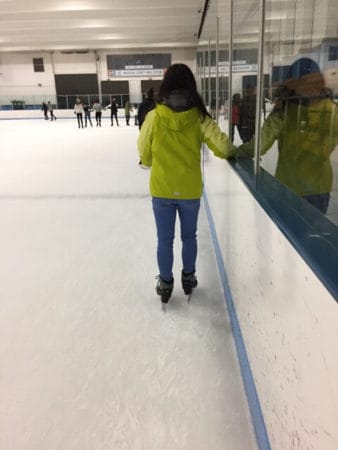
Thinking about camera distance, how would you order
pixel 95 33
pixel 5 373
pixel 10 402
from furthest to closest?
pixel 95 33 < pixel 5 373 < pixel 10 402

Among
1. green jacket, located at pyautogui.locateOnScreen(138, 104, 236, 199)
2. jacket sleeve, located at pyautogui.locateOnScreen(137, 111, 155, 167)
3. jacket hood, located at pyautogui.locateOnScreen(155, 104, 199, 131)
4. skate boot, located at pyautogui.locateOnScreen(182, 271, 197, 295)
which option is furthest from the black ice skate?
jacket hood, located at pyautogui.locateOnScreen(155, 104, 199, 131)

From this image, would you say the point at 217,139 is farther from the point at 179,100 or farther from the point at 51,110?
the point at 51,110

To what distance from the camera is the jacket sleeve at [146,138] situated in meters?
2.08

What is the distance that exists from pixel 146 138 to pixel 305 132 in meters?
0.97

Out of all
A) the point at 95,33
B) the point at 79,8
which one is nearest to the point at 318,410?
the point at 79,8

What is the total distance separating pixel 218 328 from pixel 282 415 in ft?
3.37

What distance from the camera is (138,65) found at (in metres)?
22.5

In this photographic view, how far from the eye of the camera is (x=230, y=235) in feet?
7.84

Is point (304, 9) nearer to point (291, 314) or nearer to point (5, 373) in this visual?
point (291, 314)

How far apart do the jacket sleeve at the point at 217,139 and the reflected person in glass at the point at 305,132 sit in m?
0.34

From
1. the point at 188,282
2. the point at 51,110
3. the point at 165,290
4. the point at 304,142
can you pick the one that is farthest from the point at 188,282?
the point at 51,110

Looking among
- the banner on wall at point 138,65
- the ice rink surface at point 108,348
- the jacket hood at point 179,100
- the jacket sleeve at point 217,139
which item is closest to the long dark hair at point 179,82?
the jacket hood at point 179,100

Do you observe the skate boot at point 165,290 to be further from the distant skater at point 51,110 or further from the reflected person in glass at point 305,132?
the distant skater at point 51,110

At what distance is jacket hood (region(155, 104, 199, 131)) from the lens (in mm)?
1992
